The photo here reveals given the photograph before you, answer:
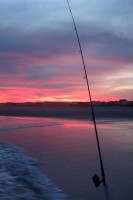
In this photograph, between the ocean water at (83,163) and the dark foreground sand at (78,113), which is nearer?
the ocean water at (83,163)

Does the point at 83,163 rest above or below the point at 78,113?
below

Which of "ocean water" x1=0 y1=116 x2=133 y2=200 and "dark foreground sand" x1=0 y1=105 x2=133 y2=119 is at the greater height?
"dark foreground sand" x1=0 y1=105 x2=133 y2=119

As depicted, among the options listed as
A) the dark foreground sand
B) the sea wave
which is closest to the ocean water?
the sea wave

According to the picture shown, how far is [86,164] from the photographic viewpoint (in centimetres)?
760

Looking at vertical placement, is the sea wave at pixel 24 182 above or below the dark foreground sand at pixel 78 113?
below

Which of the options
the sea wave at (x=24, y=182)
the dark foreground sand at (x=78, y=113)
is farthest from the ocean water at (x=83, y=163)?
the dark foreground sand at (x=78, y=113)

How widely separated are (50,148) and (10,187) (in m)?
3.86

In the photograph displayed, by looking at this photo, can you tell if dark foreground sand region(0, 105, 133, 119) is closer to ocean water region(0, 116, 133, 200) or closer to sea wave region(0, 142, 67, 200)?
ocean water region(0, 116, 133, 200)

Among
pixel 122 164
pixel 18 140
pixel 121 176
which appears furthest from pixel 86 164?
pixel 18 140

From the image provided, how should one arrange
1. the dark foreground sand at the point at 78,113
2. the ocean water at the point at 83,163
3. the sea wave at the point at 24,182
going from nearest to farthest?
the sea wave at the point at 24,182 → the ocean water at the point at 83,163 → the dark foreground sand at the point at 78,113

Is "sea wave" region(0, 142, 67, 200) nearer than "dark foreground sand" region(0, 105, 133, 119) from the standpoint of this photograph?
Yes

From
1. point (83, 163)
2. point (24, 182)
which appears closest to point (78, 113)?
point (83, 163)

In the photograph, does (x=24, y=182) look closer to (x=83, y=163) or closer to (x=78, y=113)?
(x=83, y=163)

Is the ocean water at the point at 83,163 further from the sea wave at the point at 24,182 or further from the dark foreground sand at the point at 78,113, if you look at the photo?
the dark foreground sand at the point at 78,113
